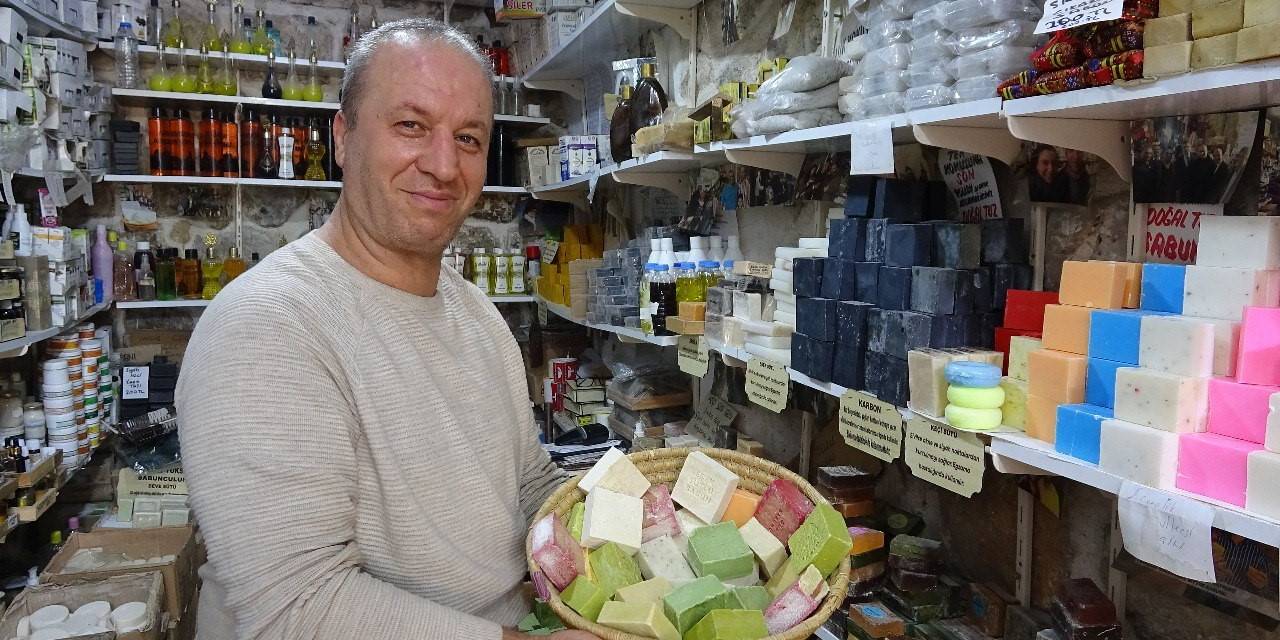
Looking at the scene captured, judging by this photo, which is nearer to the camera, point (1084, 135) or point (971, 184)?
point (1084, 135)

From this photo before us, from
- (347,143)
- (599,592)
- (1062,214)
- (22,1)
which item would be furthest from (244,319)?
(22,1)

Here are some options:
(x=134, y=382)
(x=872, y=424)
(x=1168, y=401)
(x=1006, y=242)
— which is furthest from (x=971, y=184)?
(x=134, y=382)

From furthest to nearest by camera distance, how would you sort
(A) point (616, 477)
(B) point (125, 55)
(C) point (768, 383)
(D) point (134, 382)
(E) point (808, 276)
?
(B) point (125, 55)
(D) point (134, 382)
(C) point (768, 383)
(E) point (808, 276)
(A) point (616, 477)

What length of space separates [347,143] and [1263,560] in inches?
62.0

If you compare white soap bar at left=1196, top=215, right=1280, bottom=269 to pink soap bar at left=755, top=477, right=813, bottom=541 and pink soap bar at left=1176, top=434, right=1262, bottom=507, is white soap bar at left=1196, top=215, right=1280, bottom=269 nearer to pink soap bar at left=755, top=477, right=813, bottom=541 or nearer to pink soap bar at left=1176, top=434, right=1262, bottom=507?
pink soap bar at left=1176, top=434, right=1262, bottom=507

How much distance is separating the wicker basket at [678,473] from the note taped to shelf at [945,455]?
19 cm

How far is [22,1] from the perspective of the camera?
3.09 metres

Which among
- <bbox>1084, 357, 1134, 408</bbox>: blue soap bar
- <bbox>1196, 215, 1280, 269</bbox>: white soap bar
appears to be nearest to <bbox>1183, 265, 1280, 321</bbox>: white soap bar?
<bbox>1196, 215, 1280, 269</bbox>: white soap bar

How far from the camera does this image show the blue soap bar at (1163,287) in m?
1.16

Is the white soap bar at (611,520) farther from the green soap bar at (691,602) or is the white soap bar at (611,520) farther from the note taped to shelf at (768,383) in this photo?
the note taped to shelf at (768,383)

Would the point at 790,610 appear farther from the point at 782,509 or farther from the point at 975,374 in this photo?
the point at 975,374

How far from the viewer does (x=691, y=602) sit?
118cm

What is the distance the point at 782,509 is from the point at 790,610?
0.24m

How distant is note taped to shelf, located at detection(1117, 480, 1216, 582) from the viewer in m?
0.99
